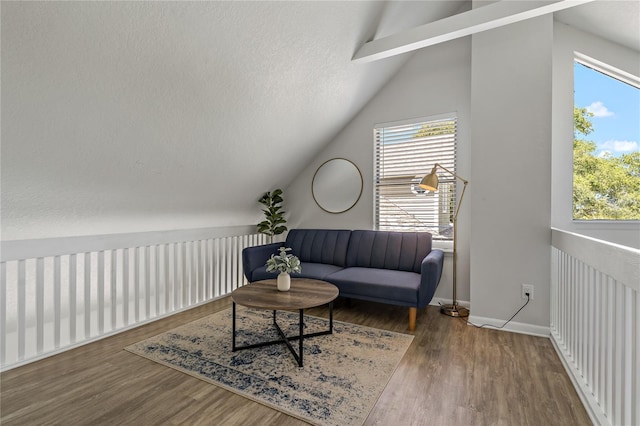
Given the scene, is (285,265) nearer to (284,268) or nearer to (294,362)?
(284,268)

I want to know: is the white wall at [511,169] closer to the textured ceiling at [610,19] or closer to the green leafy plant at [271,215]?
the textured ceiling at [610,19]

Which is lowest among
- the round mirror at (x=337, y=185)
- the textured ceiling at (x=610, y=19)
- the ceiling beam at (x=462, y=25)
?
the round mirror at (x=337, y=185)

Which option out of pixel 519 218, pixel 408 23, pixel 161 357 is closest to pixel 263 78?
pixel 408 23

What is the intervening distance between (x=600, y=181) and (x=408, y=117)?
2044 millimetres

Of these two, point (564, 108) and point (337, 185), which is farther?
point (337, 185)

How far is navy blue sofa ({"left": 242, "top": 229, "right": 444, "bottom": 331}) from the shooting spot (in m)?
2.68

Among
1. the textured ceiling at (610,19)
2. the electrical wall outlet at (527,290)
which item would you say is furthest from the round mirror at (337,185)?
the textured ceiling at (610,19)

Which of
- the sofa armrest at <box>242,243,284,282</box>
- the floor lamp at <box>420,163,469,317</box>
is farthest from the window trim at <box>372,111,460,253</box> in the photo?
the sofa armrest at <box>242,243,284,282</box>

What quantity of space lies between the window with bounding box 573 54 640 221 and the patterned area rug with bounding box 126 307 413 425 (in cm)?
240

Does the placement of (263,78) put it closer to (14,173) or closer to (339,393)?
(14,173)

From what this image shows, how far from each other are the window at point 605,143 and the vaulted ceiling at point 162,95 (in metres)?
0.41

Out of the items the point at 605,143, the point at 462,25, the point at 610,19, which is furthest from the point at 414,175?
the point at 610,19

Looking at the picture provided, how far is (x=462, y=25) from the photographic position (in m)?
2.58

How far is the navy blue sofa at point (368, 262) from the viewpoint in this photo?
2678mm
